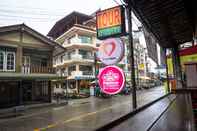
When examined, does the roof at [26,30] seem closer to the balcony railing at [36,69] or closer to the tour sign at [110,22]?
the balcony railing at [36,69]

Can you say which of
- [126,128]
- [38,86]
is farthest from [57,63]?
[126,128]

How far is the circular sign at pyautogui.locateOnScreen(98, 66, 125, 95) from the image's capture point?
481 centimetres

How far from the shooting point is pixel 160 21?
9031 millimetres

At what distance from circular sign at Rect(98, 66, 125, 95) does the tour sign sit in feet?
5.77

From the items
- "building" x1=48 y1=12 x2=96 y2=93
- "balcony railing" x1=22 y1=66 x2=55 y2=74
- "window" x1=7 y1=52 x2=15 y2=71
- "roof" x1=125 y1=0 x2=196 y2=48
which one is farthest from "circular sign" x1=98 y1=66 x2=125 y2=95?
"building" x1=48 y1=12 x2=96 y2=93

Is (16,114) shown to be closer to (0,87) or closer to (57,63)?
(0,87)

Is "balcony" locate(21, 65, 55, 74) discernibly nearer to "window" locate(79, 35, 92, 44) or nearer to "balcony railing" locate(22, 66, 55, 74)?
"balcony railing" locate(22, 66, 55, 74)

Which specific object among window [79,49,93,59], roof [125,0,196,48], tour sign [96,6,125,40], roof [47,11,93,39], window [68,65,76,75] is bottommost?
window [68,65,76,75]

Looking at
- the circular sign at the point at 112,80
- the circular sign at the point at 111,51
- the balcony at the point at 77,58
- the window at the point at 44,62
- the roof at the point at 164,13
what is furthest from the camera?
the balcony at the point at 77,58

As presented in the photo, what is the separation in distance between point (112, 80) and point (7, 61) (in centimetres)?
1313

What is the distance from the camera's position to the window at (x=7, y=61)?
15.5 m

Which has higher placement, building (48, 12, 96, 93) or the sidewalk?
building (48, 12, 96, 93)

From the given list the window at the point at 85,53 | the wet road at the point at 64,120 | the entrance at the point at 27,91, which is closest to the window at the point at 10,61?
the entrance at the point at 27,91

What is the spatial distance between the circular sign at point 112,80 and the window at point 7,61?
1267cm
